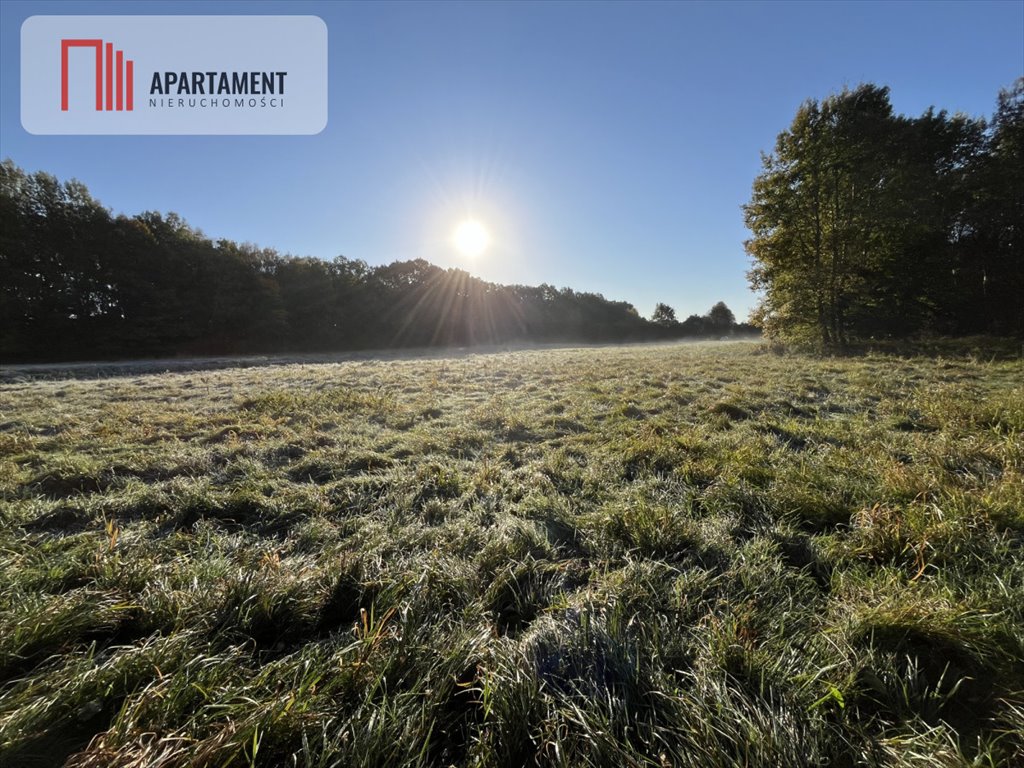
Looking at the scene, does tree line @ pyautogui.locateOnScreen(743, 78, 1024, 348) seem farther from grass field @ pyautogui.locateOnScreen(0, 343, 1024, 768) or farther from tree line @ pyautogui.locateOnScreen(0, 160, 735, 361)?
tree line @ pyautogui.locateOnScreen(0, 160, 735, 361)

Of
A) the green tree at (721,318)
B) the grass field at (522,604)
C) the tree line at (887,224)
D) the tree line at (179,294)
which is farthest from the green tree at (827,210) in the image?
the green tree at (721,318)

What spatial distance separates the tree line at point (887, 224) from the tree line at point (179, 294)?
3133 centimetres

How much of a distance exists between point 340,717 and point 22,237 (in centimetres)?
→ 4146

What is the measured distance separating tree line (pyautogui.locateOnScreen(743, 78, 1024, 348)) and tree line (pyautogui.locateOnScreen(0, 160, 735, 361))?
103 ft

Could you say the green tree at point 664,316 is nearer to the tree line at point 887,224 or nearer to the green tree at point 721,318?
the green tree at point 721,318

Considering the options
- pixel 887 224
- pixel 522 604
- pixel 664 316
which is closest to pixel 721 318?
pixel 664 316

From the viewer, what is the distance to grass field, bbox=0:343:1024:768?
4.02 ft

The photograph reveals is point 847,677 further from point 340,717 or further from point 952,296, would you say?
point 952,296

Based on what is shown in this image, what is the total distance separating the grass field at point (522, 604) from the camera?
1227 mm

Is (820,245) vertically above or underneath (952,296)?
above

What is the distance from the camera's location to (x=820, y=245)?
16.4m

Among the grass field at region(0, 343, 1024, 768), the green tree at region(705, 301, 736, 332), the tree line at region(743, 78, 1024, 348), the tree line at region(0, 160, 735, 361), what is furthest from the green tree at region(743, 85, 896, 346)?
the green tree at region(705, 301, 736, 332)

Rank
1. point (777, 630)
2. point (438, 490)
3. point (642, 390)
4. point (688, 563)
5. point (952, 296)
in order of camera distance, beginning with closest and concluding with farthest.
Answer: point (777, 630)
point (688, 563)
point (438, 490)
point (642, 390)
point (952, 296)

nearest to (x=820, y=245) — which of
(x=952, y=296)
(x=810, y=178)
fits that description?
(x=810, y=178)
